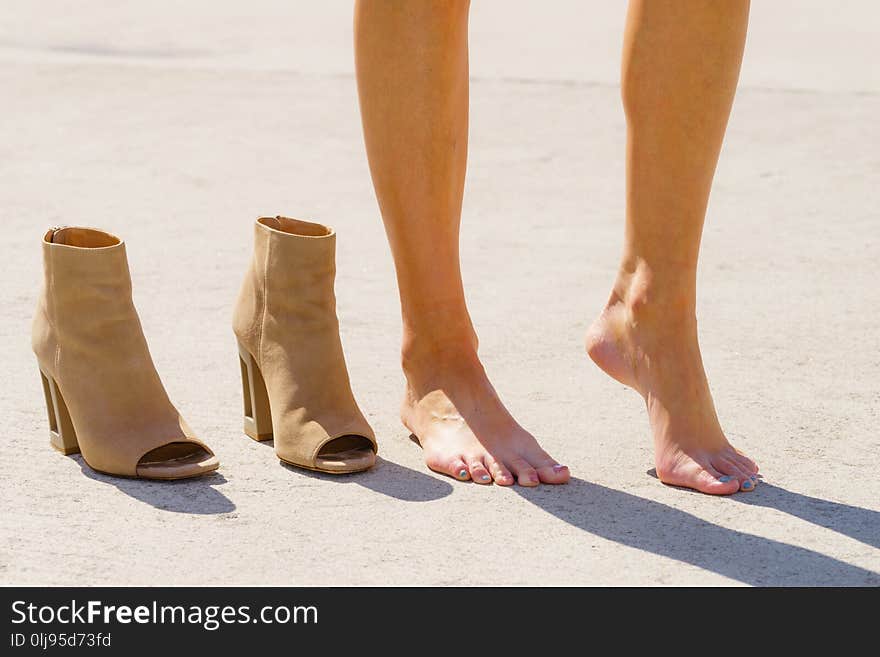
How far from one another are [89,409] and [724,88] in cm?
94

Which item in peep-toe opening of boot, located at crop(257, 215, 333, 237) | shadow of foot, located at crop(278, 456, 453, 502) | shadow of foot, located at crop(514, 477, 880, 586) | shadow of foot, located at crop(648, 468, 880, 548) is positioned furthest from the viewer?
peep-toe opening of boot, located at crop(257, 215, 333, 237)

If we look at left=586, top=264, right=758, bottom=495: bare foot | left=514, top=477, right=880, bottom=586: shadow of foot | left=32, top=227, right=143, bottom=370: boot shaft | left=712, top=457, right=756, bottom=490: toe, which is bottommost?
left=514, top=477, right=880, bottom=586: shadow of foot

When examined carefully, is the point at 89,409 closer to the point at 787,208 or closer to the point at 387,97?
the point at 387,97

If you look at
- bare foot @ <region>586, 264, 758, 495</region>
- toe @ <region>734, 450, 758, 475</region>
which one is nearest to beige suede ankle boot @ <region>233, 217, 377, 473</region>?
bare foot @ <region>586, 264, 758, 495</region>

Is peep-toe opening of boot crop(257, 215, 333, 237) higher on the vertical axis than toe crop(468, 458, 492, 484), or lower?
higher

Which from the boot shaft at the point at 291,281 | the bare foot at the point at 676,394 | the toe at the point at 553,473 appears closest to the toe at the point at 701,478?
the bare foot at the point at 676,394

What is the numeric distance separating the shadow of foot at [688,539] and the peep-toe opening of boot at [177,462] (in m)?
0.42

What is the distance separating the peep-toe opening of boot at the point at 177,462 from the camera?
192cm

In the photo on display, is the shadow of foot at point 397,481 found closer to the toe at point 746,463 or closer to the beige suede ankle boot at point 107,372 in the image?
the beige suede ankle boot at point 107,372

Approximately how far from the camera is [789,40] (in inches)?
233

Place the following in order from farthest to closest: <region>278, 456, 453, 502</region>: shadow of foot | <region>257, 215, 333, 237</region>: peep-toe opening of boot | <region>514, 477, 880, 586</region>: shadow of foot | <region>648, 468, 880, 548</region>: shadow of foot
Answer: <region>257, 215, 333, 237</region>: peep-toe opening of boot
<region>278, 456, 453, 502</region>: shadow of foot
<region>648, 468, 880, 548</region>: shadow of foot
<region>514, 477, 880, 586</region>: shadow of foot

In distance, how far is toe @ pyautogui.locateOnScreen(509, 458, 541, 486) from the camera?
1920 mm

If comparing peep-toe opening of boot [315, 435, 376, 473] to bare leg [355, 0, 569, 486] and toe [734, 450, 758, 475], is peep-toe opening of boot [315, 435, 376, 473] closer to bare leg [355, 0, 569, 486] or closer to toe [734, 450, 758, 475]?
bare leg [355, 0, 569, 486]
